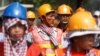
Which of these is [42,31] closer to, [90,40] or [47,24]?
[47,24]

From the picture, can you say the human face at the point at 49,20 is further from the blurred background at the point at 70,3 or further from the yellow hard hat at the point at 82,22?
the blurred background at the point at 70,3

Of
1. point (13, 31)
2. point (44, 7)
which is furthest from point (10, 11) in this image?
point (44, 7)

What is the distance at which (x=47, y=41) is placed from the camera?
8484mm

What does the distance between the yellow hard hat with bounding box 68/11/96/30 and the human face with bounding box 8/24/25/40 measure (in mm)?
673

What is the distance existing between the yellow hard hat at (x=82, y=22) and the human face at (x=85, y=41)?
118mm

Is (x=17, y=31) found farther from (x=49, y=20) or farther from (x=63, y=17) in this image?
(x=63, y=17)

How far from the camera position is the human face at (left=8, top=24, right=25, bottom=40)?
22.5 ft

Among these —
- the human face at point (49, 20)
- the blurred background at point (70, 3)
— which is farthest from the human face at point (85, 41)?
the blurred background at point (70, 3)

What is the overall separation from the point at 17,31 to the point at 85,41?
97 centimetres

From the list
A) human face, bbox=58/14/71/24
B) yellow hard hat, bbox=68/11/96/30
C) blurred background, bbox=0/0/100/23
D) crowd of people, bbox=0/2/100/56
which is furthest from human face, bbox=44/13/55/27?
blurred background, bbox=0/0/100/23

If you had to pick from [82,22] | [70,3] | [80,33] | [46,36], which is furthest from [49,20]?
[70,3]

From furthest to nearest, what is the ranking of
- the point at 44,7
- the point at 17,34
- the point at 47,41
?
the point at 44,7 → the point at 47,41 → the point at 17,34

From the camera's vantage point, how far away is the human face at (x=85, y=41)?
6.29 metres

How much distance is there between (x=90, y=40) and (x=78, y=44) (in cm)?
20
